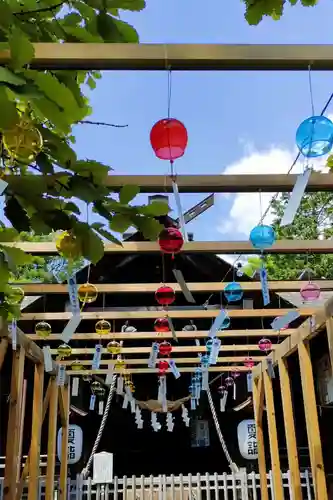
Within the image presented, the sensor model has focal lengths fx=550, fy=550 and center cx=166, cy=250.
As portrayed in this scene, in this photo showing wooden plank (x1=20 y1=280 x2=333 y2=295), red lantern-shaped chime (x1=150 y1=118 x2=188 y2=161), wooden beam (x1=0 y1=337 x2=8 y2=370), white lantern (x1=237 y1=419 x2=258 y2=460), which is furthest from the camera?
white lantern (x1=237 y1=419 x2=258 y2=460)

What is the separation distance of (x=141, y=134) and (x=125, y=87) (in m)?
0.22

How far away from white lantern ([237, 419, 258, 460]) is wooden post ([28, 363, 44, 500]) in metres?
5.14

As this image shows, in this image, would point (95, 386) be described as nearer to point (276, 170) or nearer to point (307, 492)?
point (307, 492)

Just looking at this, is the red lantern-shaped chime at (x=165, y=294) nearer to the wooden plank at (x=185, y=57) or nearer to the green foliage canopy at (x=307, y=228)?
the wooden plank at (x=185, y=57)

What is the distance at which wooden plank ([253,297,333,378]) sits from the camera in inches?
155

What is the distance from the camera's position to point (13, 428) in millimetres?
3973

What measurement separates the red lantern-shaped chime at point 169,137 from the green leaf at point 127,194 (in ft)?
2.95

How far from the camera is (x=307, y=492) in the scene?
8.30 metres

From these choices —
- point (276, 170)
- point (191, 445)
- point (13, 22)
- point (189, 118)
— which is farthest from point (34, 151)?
point (191, 445)

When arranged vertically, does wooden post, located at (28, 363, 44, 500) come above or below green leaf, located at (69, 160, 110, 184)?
below

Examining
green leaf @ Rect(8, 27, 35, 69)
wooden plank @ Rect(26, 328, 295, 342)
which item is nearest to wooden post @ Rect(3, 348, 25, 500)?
wooden plank @ Rect(26, 328, 295, 342)

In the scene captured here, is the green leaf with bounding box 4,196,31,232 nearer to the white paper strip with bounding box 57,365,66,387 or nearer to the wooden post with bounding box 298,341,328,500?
the wooden post with bounding box 298,341,328,500

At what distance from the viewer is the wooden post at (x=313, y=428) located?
4141 millimetres

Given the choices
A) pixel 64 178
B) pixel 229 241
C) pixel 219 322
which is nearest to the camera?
pixel 64 178
